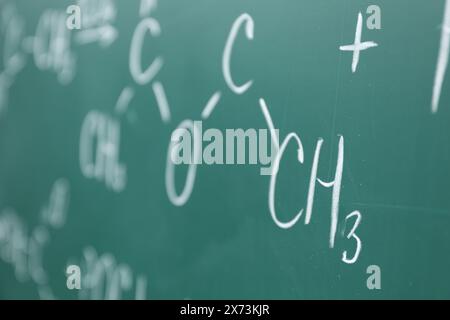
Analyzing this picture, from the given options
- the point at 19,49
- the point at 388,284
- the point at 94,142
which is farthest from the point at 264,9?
the point at 388,284

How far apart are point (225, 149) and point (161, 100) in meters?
0.30

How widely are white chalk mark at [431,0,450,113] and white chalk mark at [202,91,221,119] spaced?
0.77m

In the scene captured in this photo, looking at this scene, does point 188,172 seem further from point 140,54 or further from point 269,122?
point 140,54

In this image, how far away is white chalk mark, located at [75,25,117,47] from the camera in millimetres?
1806

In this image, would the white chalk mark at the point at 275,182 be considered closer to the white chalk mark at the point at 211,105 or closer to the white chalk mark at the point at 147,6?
the white chalk mark at the point at 211,105

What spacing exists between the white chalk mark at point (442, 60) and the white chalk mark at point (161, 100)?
37.9 inches

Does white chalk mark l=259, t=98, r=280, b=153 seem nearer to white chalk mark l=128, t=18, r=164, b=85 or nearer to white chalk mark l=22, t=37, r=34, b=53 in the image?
white chalk mark l=128, t=18, r=164, b=85

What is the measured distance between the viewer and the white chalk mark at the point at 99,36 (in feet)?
5.92

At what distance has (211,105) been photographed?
5.85ft

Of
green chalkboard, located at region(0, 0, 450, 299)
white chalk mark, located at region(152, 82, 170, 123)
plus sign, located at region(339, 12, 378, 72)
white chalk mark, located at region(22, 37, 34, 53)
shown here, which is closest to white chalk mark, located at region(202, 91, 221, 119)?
green chalkboard, located at region(0, 0, 450, 299)

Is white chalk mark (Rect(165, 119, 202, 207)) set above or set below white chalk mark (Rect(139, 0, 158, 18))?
below

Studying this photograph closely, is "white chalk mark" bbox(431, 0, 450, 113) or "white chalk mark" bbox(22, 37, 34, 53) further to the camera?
"white chalk mark" bbox(22, 37, 34, 53)

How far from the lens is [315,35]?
1760 millimetres

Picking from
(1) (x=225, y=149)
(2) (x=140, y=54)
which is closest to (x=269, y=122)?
(1) (x=225, y=149)
